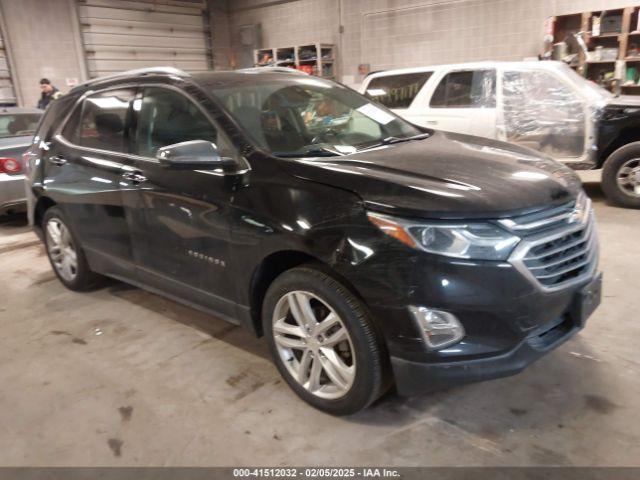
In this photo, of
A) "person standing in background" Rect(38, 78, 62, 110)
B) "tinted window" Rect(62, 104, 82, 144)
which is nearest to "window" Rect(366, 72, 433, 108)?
"tinted window" Rect(62, 104, 82, 144)

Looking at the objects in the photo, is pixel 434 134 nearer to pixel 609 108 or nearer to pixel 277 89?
pixel 277 89

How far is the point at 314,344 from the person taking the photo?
2.27 metres

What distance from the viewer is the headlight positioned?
1.87 meters

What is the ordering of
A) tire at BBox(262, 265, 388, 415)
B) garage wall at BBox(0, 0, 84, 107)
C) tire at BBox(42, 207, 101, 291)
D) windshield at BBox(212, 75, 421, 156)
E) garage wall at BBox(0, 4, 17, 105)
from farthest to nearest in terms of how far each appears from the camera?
garage wall at BBox(0, 0, 84, 107) < garage wall at BBox(0, 4, 17, 105) < tire at BBox(42, 207, 101, 291) < windshield at BBox(212, 75, 421, 156) < tire at BBox(262, 265, 388, 415)

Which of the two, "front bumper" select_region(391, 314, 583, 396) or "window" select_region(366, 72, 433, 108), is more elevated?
"window" select_region(366, 72, 433, 108)

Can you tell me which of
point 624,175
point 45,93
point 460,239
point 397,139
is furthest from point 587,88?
point 45,93

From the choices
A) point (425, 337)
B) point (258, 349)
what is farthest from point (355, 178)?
point (258, 349)

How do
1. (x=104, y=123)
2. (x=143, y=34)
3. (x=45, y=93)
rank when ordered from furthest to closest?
(x=143, y=34) < (x=45, y=93) < (x=104, y=123)

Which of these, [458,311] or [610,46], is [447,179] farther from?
[610,46]

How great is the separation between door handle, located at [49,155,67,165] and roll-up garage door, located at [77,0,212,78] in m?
8.88

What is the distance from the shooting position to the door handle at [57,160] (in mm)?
3557

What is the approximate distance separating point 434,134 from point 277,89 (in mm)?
972

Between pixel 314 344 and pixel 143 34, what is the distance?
466 inches

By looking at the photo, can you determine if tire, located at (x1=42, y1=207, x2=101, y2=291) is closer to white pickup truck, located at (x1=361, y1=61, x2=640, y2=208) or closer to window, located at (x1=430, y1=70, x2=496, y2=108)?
white pickup truck, located at (x1=361, y1=61, x2=640, y2=208)
